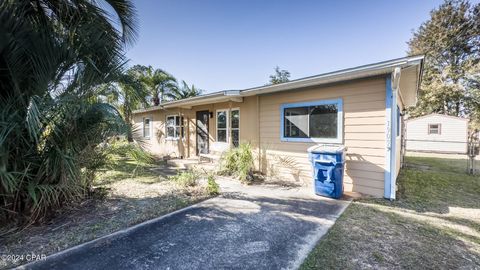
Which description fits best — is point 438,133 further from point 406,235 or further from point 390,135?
point 406,235

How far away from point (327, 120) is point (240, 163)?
263 cm

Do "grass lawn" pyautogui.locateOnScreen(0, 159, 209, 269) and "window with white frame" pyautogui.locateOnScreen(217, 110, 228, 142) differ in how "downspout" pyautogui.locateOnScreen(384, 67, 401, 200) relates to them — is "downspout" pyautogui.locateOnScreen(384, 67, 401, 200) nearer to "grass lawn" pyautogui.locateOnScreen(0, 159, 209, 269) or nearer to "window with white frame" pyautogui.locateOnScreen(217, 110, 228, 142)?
"grass lawn" pyautogui.locateOnScreen(0, 159, 209, 269)

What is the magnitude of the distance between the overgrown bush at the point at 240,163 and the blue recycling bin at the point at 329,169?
1.97 meters

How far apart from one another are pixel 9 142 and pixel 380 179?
20.4 ft

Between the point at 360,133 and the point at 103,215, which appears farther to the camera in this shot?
the point at 360,133

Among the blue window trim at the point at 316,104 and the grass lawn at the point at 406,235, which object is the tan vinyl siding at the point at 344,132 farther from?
the grass lawn at the point at 406,235

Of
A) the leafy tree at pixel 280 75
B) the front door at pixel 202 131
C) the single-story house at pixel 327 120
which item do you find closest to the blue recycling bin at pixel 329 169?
the single-story house at pixel 327 120

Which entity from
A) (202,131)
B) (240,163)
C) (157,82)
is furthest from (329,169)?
(157,82)

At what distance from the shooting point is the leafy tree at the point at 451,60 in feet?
58.4

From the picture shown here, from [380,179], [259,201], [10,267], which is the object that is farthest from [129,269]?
[380,179]

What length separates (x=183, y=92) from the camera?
15.1 metres

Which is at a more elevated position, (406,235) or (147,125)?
(147,125)

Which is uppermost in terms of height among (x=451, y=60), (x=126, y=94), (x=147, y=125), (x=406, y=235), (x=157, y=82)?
(x=451, y=60)

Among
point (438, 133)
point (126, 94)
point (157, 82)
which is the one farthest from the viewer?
point (438, 133)
